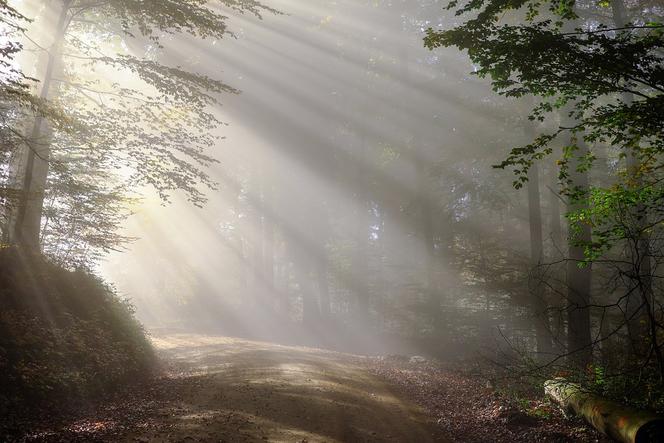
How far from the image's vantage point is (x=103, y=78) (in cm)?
1862

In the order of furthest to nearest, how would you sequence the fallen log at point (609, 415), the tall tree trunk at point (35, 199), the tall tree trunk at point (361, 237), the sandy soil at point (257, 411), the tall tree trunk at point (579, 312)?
1. the tall tree trunk at point (361, 237)
2. the tall tree trunk at point (579, 312)
3. the tall tree trunk at point (35, 199)
4. the sandy soil at point (257, 411)
5. the fallen log at point (609, 415)

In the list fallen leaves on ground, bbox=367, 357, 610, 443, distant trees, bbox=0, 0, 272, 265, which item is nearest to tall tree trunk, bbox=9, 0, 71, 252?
distant trees, bbox=0, 0, 272, 265

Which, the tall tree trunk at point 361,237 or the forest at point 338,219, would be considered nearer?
the forest at point 338,219

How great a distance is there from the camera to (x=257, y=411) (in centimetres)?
872

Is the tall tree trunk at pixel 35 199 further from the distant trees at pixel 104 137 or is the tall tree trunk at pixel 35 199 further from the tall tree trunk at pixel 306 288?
the tall tree trunk at pixel 306 288

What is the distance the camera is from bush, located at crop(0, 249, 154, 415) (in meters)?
7.73

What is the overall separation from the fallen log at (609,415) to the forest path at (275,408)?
8.54 ft

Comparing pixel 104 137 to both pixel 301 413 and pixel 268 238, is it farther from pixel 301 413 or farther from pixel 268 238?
pixel 268 238

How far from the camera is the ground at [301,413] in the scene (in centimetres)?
730

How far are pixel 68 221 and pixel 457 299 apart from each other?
19.0 m

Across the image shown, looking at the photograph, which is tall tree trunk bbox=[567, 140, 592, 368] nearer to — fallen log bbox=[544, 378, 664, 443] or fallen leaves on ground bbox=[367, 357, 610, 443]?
fallen log bbox=[544, 378, 664, 443]

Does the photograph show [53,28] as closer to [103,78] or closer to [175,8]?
[103,78]

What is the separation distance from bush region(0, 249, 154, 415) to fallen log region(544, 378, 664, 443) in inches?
362

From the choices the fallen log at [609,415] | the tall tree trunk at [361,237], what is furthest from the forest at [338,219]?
the tall tree trunk at [361,237]
